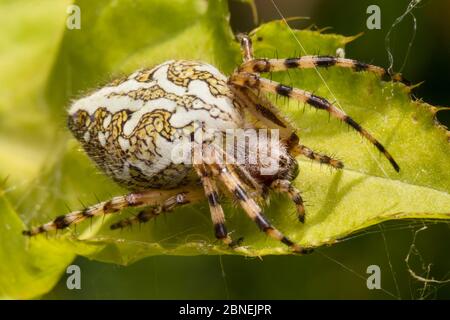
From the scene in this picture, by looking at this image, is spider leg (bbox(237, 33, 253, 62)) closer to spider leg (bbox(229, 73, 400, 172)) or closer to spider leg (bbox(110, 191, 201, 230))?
spider leg (bbox(229, 73, 400, 172))

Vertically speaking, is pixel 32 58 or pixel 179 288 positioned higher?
pixel 32 58

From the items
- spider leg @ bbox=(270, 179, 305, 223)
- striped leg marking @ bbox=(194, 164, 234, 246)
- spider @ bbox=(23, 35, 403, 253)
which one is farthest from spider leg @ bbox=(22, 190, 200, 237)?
spider leg @ bbox=(270, 179, 305, 223)

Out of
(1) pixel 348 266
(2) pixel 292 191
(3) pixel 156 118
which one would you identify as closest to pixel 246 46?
(3) pixel 156 118

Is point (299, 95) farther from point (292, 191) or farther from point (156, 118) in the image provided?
point (156, 118)

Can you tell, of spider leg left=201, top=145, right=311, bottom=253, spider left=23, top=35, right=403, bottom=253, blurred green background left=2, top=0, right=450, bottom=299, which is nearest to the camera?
spider leg left=201, top=145, right=311, bottom=253
